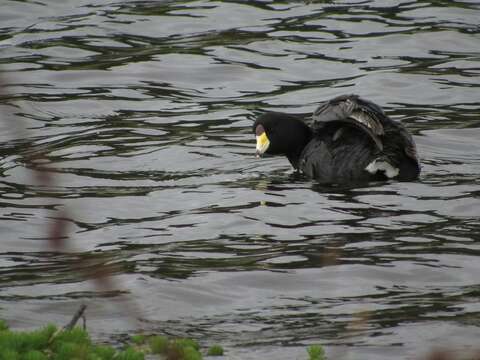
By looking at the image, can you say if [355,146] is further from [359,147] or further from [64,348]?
[64,348]

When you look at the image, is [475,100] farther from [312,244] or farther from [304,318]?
[304,318]

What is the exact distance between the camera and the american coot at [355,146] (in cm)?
1030

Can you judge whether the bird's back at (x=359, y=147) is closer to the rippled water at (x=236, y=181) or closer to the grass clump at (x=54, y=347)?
the rippled water at (x=236, y=181)

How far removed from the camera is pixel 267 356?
6027 mm

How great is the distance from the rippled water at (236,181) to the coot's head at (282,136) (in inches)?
8.2

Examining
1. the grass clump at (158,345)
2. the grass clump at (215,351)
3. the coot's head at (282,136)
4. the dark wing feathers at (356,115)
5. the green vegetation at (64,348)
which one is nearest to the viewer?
the green vegetation at (64,348)

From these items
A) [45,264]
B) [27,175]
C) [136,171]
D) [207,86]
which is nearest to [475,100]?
[207,86]

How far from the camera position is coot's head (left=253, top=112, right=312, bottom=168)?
1142 cm

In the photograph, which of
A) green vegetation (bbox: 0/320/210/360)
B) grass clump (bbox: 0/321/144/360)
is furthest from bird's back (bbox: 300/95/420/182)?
grass clump (bbox: 0/321/144/360)

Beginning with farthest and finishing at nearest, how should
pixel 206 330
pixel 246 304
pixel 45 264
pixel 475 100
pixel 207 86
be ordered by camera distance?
pixel 207 86 → pixel 475 100 → pixel 45 264 → pixel 246 304 → pixel 206 330

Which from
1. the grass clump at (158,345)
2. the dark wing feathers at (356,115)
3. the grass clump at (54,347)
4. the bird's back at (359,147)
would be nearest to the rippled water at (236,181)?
Result: the bird's back at (359,147)

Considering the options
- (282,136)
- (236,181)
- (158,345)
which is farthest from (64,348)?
(282,136)

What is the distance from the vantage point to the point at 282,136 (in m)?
11.4

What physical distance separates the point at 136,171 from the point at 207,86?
4158 millimetres
